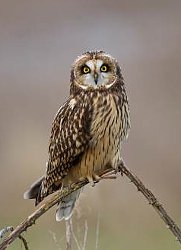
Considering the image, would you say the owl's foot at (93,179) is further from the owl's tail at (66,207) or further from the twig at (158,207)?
the twig at (158,207)

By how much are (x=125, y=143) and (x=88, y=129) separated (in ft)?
16.6

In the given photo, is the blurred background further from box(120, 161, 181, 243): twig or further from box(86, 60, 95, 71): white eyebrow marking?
box(120, 161, 181, 243): twig

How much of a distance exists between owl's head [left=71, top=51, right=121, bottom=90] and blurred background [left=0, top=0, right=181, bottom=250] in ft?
1.68

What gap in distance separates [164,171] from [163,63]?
412 centimetres

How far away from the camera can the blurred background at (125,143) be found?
388 inches

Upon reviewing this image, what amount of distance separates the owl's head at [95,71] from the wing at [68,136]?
0.32ft

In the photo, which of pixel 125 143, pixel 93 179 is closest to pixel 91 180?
pixel 93 179

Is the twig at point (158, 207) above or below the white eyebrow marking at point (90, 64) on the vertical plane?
below

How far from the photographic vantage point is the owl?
547 cm

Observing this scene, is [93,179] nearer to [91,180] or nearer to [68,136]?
[91,180]

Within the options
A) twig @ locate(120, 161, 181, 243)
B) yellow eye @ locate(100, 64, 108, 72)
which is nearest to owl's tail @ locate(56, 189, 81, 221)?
yellow eye @ locate(100, 64, 108, 72)

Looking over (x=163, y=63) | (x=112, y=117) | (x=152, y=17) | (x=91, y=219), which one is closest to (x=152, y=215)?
(x=91, y=219)

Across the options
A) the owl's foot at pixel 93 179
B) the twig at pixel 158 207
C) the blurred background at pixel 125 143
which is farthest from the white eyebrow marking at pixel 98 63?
the twig at pixel 158 207

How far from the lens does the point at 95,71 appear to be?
5.36 m
